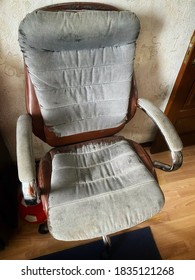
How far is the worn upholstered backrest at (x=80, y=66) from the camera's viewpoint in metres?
0.71

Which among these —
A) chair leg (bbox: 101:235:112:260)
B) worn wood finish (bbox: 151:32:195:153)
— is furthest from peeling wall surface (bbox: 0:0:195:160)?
chair leg (bbox: 101:235:112:260)

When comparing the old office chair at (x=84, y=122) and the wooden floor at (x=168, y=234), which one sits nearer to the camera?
the old office chair at (x=84, y=122)

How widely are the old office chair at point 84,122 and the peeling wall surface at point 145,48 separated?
138 millimetres

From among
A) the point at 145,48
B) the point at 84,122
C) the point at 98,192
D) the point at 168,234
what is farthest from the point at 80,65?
the point at 168,234

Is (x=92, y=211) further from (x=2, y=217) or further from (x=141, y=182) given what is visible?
(x=2, y=217)

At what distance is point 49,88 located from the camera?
0.83 metres

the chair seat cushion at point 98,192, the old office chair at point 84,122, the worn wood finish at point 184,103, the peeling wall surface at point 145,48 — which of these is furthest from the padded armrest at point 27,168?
the worn wood finish at point 184,103

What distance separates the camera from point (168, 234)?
122 centimetres

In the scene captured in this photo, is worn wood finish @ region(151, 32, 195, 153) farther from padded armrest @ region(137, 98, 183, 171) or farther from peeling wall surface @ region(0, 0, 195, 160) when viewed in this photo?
padded armrest @ region(137, 98, 183, 171)

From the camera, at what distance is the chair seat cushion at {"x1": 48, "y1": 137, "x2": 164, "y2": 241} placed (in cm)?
75

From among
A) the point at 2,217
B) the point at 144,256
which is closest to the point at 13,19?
the point at 2,217

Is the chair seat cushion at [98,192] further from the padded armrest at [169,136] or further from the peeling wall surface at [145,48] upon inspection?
the peeling wall surface at [145,48]

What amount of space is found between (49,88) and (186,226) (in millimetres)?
1118
